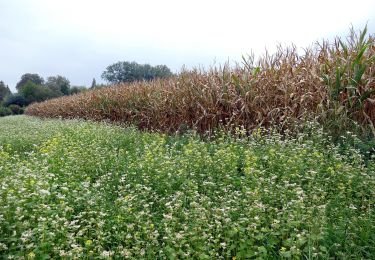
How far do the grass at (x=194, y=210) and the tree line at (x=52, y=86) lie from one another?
3957 centimetres

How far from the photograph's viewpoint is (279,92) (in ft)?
27.9

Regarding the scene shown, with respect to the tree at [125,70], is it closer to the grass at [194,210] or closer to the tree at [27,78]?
the tree at [27,78]

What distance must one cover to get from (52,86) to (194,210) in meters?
64.8

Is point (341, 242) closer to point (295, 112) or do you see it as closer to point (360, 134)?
point (360, 134)

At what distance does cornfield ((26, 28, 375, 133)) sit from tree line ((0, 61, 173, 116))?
34.1 m

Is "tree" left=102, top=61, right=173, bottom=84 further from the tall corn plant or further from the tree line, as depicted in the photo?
the tall corn plant

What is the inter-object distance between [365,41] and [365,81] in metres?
0.99

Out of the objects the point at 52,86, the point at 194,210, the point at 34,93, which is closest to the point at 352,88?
the point at 194,210

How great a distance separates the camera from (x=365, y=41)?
779 centimetres

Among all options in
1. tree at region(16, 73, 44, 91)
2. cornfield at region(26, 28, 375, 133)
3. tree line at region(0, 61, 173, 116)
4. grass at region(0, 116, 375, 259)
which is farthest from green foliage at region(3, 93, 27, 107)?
grass at region(0, 116, 375, 259)

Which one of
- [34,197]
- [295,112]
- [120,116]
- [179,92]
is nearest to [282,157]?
[295,112]

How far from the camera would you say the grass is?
129 inches

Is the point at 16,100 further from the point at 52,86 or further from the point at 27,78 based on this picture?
the point at 27,78

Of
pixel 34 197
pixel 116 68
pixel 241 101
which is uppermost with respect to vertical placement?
pixel 116 68
